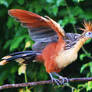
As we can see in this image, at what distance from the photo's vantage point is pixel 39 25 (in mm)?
2631

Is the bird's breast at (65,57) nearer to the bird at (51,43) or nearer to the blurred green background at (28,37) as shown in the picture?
the bird at (51,43)

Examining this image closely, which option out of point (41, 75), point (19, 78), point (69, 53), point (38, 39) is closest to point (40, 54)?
point (38, 39)

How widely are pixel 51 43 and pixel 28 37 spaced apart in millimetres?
962

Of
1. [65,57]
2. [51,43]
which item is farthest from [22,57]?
[65,57]

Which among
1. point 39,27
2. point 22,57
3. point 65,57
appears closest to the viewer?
point 65,57

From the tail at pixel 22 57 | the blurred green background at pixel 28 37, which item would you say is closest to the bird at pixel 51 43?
the tail at pixel 22 57

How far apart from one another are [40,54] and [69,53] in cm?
30

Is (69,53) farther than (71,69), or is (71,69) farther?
(71,69)

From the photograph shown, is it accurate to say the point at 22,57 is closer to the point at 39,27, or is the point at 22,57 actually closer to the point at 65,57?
the point at 39,27

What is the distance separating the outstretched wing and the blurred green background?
71cm

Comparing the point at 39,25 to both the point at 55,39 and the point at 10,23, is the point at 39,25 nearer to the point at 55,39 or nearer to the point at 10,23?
Result: the point at 55,39

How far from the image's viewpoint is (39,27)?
266cm

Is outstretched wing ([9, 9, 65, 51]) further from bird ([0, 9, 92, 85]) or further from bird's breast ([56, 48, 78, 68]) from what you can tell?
bird's breast ([56, 48, 78, 68])

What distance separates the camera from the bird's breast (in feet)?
8.37
